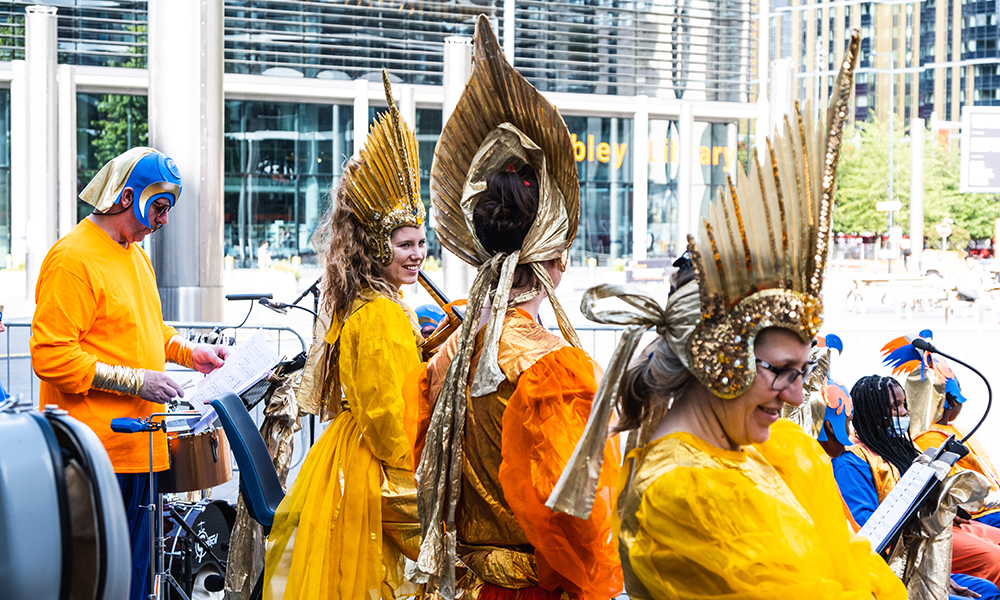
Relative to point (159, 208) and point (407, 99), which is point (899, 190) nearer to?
point (407, 99)

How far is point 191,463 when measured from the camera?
12.5ft

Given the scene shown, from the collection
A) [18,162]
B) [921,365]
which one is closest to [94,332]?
[921,365]

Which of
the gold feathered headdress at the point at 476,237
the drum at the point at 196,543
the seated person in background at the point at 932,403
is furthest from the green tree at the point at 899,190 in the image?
the gold feathered headdress at the point at 476,237

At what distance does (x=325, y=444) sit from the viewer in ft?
11.5

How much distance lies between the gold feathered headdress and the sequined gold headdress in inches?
35.7

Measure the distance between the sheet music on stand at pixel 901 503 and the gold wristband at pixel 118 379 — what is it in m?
2.53

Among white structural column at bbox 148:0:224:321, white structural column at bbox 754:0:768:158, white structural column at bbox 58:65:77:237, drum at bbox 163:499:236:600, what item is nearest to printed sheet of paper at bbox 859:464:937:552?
drum at bbox 163:499:236:600

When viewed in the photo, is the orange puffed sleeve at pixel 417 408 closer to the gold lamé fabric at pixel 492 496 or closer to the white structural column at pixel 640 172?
the gold lamé fabric at pixel 492 496

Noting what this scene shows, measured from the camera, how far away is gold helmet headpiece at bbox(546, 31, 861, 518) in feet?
5.62

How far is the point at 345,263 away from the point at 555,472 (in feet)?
5.40

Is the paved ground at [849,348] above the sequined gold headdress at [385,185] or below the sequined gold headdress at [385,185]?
below

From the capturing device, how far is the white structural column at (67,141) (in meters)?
20.8

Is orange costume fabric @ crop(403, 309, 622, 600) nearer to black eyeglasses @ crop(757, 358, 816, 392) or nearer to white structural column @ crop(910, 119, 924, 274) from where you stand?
black eyeglasses @ crop(757, 358, 816, 392)

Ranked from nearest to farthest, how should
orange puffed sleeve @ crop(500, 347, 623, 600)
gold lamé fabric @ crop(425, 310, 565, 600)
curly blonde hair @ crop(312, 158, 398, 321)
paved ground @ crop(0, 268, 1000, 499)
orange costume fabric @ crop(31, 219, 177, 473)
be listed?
orange puffed sleeve @ crop(500, 347, 623, 600)
gold lamé fabric @ crop(425, 310, 565, 600)
orange costume fabric @ crop(31, 219, 177, 473)
curly blonde hair @ crop(312, 158, 398, 321)
paved ground @ crop(0, 268, 1000, 499)
